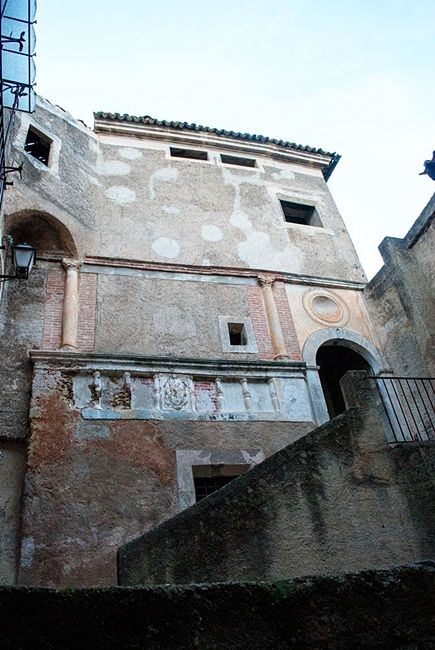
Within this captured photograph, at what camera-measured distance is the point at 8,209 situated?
9320 millimetres

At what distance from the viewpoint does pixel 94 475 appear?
24.6ft

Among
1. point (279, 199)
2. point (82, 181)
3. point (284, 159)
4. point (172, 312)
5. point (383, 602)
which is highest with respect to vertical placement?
point (284, 159)

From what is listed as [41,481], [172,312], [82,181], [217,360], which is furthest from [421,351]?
[82,181]

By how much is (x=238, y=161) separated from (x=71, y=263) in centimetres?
675

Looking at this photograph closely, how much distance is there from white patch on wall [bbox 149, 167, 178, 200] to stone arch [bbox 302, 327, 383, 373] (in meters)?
5.36

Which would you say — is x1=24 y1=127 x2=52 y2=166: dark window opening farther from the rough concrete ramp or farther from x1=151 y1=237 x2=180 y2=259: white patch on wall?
the rough concrete ramp

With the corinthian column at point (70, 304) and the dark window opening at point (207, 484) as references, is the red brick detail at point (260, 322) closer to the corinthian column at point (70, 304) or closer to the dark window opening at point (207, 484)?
the dark window opening at point (207, 484)

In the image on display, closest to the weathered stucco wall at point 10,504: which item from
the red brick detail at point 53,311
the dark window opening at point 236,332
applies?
the red brick detail at point 53,311

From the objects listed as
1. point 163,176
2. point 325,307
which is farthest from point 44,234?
point 325,307

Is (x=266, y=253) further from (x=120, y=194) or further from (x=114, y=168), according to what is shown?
(x=114, y=168)

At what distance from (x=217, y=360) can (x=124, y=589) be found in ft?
24.2

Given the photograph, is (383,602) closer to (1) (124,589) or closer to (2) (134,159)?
(1) (124,589)

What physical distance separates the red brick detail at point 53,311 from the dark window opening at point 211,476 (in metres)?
3.25

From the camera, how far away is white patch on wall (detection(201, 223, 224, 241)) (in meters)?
12.0
